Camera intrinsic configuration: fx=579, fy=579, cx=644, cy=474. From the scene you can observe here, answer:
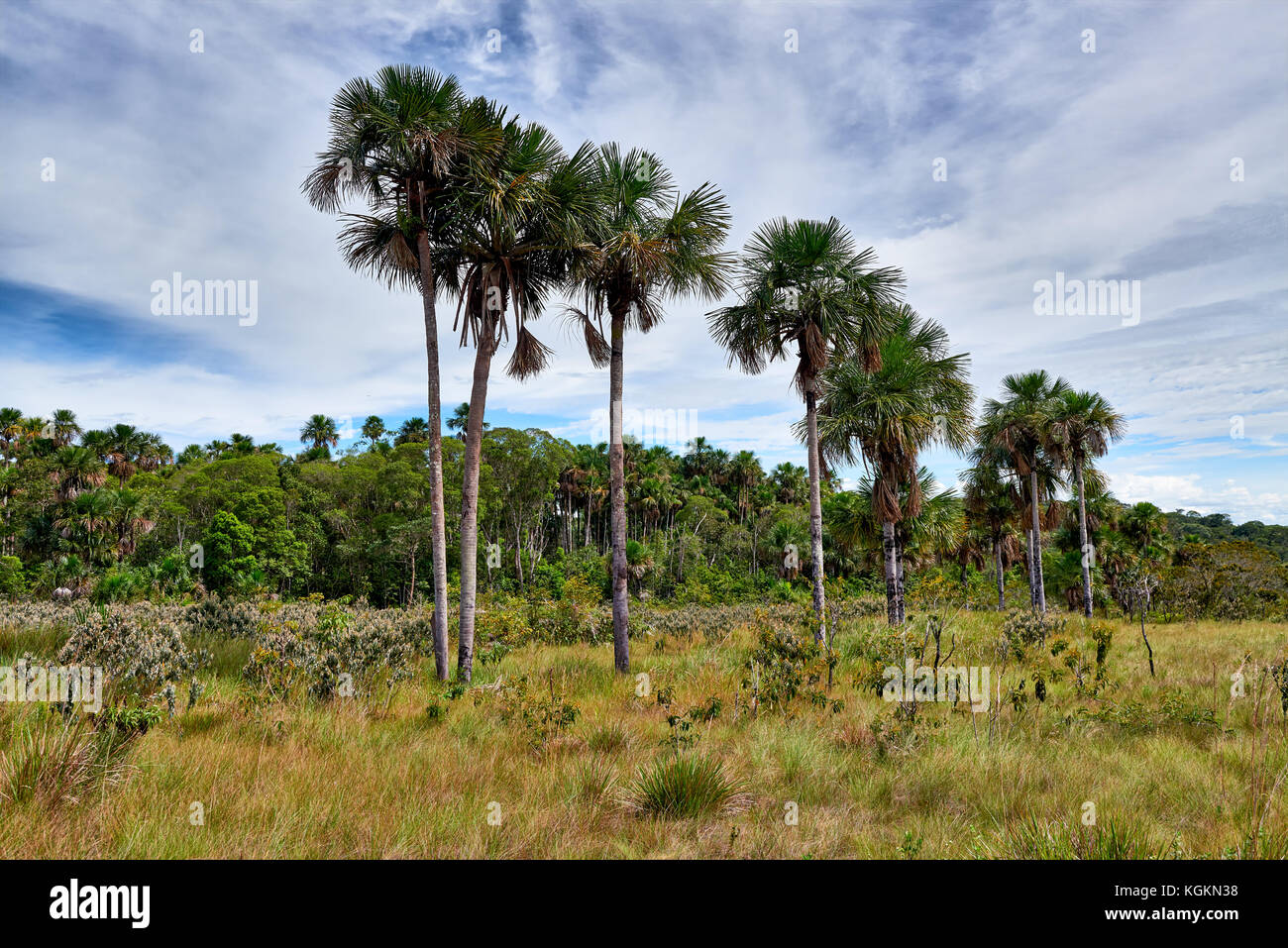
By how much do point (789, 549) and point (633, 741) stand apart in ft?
121

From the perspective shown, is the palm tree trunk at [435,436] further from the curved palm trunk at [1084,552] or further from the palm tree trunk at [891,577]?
the curved palm trunk at [1084,552]

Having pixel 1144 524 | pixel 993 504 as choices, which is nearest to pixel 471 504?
pixel 993 504

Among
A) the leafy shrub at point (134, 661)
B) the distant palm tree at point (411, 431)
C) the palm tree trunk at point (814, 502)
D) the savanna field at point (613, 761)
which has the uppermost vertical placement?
the distant palm tree at point (411, 431)

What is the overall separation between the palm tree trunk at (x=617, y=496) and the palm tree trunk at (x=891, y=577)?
933cm

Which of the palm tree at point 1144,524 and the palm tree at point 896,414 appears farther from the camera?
the palm tree at point 1144,524

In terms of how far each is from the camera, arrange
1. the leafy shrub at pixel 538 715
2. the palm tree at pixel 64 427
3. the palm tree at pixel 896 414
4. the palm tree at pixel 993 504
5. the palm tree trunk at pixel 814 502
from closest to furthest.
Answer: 1. the leafy shrub at pixel 538 715
2. the palm tree trunk at pixel 814 502
3. the palm tree at pixel 896 414
4. the palm tree at pixel 993 504
5. the palm tree at pixel 64 427

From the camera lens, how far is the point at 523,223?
1166 centimetres

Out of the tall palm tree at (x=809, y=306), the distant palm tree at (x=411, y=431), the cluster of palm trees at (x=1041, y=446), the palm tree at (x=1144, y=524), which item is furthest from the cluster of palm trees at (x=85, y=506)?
the palm tree at (x=1144, y=524)

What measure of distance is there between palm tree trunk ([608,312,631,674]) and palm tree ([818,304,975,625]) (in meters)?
7.54

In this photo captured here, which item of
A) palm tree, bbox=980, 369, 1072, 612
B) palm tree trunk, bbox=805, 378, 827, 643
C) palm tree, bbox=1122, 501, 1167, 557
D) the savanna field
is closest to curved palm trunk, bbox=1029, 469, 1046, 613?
palm tree, bbox=980, 369, 1072, 612

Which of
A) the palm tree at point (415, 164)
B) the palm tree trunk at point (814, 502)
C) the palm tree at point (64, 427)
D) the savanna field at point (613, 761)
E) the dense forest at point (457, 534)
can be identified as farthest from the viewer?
the palm tree at point (64, 427)

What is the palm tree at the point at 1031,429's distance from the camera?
1011 inches
